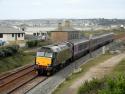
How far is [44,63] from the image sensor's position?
119ft

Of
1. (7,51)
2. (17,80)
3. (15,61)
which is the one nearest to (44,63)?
(17,80)

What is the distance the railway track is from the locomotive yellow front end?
0.92 metres

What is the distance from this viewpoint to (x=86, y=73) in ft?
116

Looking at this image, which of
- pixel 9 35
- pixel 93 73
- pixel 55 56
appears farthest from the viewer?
pixel 9 35

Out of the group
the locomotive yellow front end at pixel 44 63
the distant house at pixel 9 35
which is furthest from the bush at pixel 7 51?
the distant house at pixel 9 35

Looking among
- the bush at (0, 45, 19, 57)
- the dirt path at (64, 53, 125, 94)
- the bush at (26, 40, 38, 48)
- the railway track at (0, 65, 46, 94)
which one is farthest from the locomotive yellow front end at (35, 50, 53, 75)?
the bush at (26, 40, 38, 48)

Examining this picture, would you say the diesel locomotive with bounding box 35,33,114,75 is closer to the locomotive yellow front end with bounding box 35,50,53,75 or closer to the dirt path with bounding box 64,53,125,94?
the locomotive yellow front end with bounding box 35,50,53,75

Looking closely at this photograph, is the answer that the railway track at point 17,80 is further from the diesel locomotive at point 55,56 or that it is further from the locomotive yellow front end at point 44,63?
the diesel locomotive at point 55,56

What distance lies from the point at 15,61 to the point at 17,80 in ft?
39.5

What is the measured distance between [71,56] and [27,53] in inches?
368

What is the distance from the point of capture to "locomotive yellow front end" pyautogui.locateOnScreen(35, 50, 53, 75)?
36062mm

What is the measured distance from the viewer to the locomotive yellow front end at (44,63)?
36.1m

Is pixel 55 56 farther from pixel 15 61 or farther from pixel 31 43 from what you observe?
pixel 31 43

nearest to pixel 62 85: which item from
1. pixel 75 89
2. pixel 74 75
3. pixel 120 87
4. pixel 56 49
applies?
pixel 75 89
